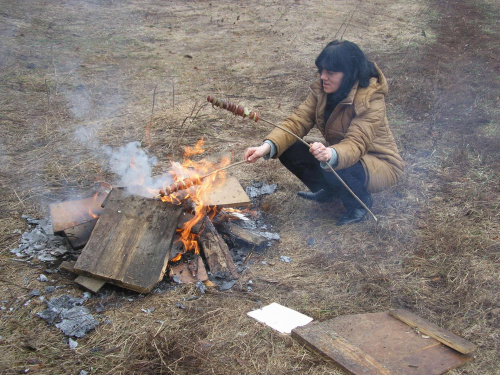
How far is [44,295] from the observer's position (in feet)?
9.89

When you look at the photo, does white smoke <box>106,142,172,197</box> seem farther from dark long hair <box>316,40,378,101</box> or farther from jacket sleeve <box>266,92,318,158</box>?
dark long hair <box>316,40,378,101</box>

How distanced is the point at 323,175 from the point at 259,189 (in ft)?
2.89

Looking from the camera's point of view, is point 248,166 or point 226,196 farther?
point 248,166

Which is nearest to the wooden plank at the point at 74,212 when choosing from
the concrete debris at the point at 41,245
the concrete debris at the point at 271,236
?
the concrete debris at the point at 41,245

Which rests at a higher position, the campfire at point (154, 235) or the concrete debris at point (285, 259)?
the campfire at point (154, 235)

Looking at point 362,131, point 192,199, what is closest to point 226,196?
point 192,199

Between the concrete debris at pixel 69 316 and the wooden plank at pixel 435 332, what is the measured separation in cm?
212

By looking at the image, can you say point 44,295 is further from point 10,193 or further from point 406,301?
point 406,301

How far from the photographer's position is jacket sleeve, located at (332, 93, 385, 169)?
3.48m

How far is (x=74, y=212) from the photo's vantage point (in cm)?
367

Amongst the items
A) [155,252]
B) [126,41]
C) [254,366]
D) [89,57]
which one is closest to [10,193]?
[155,252]

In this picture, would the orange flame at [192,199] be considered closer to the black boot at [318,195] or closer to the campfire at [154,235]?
the campfire at [154,235]

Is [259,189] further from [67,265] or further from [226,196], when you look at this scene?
[67,265]

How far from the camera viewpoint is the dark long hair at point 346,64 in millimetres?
3451
